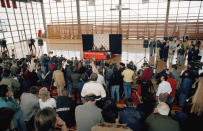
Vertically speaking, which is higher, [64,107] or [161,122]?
[161,122]

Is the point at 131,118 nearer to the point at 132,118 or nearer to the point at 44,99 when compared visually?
the point at 132,118

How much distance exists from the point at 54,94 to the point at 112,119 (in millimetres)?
4951

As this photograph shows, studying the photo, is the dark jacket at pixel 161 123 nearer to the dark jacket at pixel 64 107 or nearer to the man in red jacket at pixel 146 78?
the dark jacket at pixel 64 107

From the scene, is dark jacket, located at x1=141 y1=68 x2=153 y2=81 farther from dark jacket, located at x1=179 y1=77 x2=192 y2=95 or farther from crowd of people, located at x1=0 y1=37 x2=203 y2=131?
dark jacket, located at x1=179 y1=77 x2=192 y2=95

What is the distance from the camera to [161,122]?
2314 mm

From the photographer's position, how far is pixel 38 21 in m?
24.0

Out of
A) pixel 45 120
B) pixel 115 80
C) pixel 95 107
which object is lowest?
pixel 115 80

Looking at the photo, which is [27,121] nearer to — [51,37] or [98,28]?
[98,28]

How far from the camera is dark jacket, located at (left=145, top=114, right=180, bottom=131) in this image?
226cm

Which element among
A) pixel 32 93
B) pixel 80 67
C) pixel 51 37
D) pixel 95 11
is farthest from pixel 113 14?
pixel 32 93

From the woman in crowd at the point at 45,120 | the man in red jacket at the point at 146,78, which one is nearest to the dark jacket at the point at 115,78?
the man in red jacket at the point at 146,78

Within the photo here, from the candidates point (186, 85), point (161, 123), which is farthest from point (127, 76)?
point (161, 123)

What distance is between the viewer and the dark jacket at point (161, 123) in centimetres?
226

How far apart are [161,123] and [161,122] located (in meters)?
0.02
